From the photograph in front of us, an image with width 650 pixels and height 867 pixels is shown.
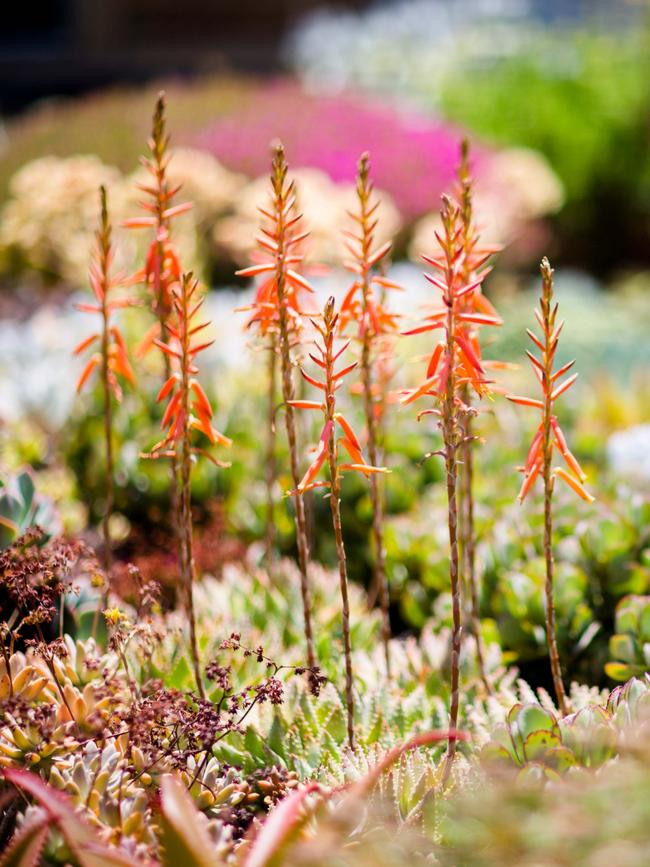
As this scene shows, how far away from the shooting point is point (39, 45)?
15.2 metres

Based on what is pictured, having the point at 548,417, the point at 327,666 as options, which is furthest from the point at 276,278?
the point at 327,666

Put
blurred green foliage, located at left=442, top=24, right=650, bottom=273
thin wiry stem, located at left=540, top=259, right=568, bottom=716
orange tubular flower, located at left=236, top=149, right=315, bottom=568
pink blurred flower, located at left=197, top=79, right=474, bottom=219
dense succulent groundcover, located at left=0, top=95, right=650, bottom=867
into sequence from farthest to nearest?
blurred green foliage, located at left=442, top=24, right=650, bottom=273 < pink blurred flower, located at left=197, top=79, right=474, bottom=219 < orange tubular flower, located at left=236, top=149, right=315, bottom=568 < thin wiry stem, located at left=540, top=259, right=568, bottom=716 < dense succulent groundcover, located at left=0, top=95, right=650, bottom=867

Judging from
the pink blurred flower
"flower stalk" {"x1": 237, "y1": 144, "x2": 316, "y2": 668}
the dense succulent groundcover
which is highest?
the pink blurred flower

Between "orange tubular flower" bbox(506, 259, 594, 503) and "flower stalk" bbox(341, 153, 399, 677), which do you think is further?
"flower stalk" bbox(341, 153, 399, 677)

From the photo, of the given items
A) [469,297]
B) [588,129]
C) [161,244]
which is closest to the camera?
[469,297]

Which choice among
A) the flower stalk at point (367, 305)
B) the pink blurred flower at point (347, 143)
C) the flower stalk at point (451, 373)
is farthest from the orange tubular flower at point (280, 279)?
the pink blurred flower at point (347, 143)

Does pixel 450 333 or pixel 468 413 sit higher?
pixel 450 333

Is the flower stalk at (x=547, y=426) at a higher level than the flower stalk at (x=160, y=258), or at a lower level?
lower

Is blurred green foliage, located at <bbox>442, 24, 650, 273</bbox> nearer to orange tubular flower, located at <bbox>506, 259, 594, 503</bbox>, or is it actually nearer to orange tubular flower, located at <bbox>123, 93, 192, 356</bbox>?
orange tubular flower, located at <bbox>123, 93, 192, 356</bbox>

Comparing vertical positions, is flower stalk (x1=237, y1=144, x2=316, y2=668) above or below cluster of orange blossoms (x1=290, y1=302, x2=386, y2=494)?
above

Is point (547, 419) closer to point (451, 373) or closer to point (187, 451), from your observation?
point (451, 373)

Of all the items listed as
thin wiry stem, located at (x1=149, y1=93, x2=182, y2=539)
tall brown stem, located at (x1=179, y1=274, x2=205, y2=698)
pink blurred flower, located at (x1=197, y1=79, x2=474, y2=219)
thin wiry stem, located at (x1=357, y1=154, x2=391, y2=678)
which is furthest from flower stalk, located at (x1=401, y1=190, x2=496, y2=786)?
pink blurred flower, located at (x1=197, y1=79, x2=474, y2=219)

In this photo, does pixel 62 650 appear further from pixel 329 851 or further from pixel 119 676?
pixel 329 851

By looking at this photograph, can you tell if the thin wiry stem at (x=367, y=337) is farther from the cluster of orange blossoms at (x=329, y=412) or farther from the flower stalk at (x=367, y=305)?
the cluster of orange blossoms at (x=329, y=412)
